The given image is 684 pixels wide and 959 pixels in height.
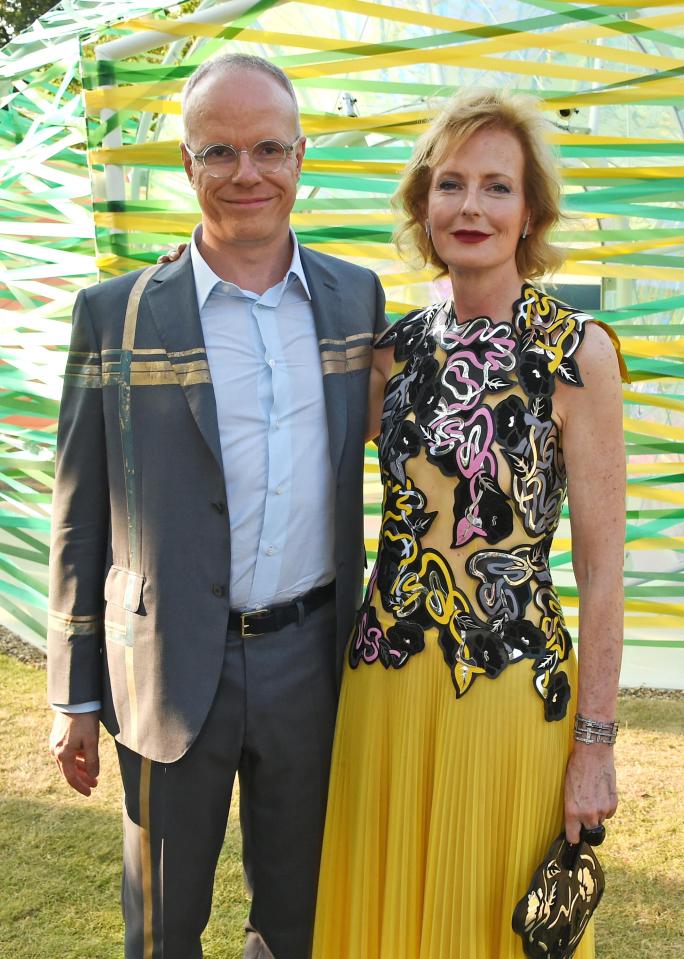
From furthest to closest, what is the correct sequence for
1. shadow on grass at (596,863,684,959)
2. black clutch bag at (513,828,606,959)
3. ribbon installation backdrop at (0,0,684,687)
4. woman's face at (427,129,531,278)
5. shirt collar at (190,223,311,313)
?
ribbon installation backdrop at (0,0,684,687), shadow on grass at (596,863,684,959), shirt collar at (190,223,311,313), woman's face at (427,129,531,278), black clutch bag at (513,828,606,959)

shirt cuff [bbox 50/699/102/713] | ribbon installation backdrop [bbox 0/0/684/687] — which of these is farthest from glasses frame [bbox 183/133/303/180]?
ribbon installation backdrop [bbox 0/0/684/687]

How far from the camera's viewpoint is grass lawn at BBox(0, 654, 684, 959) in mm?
3219

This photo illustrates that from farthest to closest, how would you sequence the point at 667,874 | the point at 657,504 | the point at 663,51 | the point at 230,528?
the point at 657,504 < the point at 663,51 < the point at 667,874 < the point at 230,528

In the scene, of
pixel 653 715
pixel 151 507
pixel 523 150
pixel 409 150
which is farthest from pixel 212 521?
pixel 653 715

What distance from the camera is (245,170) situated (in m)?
2.06

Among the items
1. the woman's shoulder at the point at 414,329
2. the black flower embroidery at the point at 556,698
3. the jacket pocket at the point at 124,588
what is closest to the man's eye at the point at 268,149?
the woman's shoulder at the point at 414,329

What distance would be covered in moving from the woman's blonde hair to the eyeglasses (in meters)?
0.30

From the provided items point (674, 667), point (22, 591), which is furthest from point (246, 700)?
point (22, 591)

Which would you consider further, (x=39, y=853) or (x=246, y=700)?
(x=39, y=853)

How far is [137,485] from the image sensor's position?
212 centimetres

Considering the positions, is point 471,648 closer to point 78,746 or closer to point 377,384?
point 377,384

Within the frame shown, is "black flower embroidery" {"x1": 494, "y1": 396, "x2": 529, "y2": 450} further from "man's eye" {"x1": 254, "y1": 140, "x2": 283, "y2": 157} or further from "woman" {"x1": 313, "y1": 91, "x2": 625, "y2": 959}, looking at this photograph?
"man's eye" {"x1": 254, "y1": 140, "x2": 283, "y2": 157}

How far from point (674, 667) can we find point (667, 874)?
1.60 metres

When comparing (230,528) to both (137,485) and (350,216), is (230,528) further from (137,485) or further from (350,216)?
(350,216)
